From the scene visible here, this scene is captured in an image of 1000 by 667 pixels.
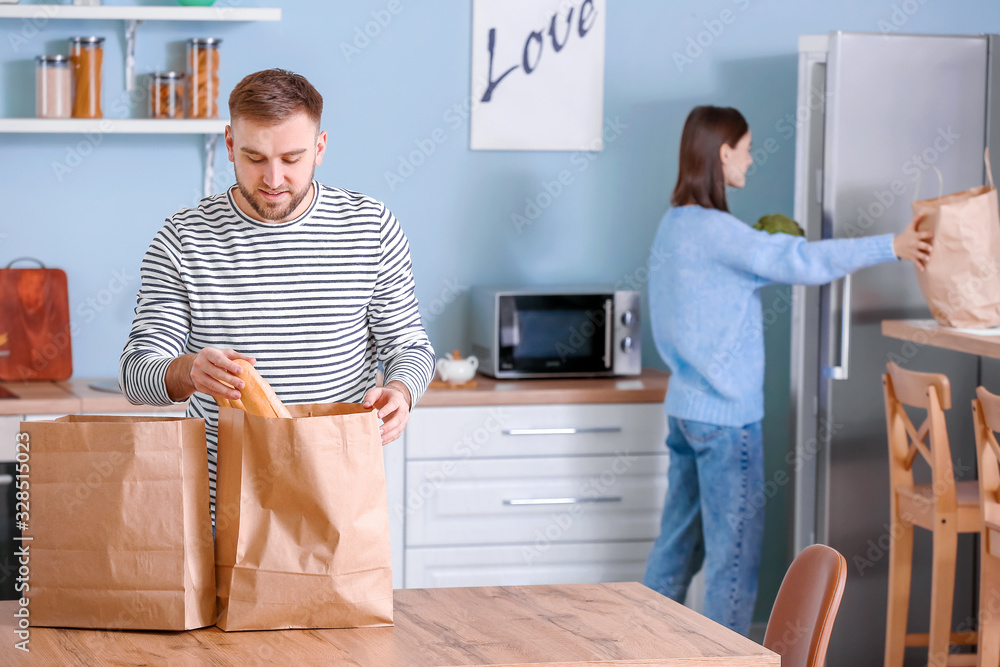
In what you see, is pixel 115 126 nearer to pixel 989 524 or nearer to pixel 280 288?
pixel 280 288

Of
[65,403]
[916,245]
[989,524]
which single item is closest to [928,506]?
[989,524]

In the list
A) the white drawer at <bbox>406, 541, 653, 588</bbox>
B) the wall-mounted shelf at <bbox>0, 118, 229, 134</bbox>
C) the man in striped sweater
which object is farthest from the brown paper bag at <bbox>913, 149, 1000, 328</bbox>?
the wall-mounted shelf at <bbox>0, 118, 229, 134</bbox>

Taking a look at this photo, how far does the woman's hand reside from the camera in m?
2.49

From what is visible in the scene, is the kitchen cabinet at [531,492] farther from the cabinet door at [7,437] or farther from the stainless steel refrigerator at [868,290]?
the cabinet door at [7,437]

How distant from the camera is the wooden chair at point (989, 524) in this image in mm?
2244

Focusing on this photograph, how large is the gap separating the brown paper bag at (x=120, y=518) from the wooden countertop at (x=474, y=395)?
63.2 inches

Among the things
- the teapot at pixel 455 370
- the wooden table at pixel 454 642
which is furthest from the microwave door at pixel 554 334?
the wooden table at pixel 454 642

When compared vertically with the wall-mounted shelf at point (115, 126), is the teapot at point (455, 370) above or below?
below

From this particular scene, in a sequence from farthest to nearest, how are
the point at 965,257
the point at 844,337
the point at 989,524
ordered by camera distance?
the point at 844,337 < the point at 965,257 < the point at 989,524

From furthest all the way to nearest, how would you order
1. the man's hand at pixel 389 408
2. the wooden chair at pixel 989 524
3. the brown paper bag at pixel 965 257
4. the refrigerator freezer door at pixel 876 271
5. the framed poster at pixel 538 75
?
1. the framed poster at pixel 538 75
2. the refrigerator freezer door at pixel 876 271
3. the brown paper bag at pixel 965 257
4. the wooden chair at pixel 989 524
5. the man's hand at pixel 389 408

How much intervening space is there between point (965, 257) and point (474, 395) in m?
1.25

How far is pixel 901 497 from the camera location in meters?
2.60

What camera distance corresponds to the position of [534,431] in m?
2.95

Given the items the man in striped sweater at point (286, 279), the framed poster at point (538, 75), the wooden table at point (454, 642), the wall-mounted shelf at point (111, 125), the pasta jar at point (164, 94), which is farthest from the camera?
the framed poster at point (538, 75)
